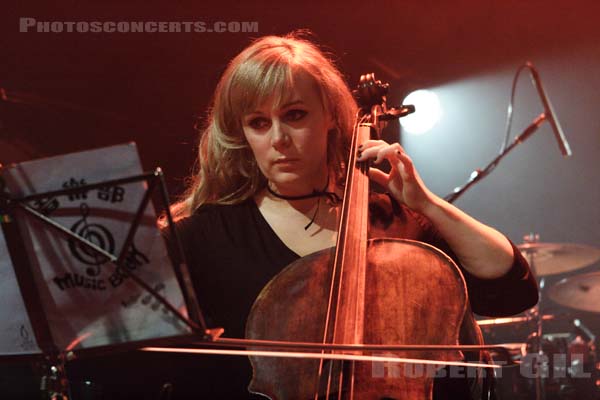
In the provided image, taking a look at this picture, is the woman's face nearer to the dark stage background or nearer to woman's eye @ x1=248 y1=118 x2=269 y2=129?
woman's eye @ x1=248 y1=118 x2=269 y2=129

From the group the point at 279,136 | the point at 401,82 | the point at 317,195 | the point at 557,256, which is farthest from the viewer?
the point at 557,256

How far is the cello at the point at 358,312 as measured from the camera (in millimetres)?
1196

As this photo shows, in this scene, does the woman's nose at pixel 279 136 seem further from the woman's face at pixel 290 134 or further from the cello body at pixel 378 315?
the cello body at pixel 378 315

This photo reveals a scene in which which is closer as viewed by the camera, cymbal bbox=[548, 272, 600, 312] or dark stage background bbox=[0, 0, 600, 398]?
dark stage background bbox=[0, 0, 600, 398]

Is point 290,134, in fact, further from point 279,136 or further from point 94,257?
point 94,257

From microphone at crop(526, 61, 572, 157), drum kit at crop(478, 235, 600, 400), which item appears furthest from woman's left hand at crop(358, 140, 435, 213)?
microphone at crop(526, 61, 572, 157)

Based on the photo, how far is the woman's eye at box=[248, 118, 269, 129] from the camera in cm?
154

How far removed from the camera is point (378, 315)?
128 cm

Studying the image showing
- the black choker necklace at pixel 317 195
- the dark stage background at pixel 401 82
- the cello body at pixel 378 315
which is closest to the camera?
the cello body at pixel 378 315

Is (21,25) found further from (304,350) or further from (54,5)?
(304,350)

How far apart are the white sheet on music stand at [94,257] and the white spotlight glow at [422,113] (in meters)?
2.41

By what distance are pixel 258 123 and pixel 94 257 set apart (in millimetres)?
577

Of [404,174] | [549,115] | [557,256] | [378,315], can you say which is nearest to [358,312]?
[378,315]

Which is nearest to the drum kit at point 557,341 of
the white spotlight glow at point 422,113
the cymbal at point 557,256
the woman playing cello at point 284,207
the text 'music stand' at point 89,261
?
the cymbal at point 557,256
